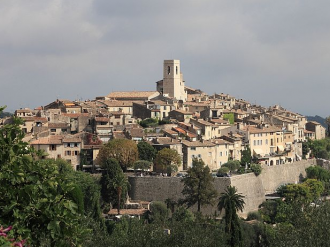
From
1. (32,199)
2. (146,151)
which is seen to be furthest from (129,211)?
(32,199)

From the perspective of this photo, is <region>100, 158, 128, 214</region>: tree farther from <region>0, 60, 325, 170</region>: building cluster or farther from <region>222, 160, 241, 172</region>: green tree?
<region>222, 160, 241, 172</region>: green tree

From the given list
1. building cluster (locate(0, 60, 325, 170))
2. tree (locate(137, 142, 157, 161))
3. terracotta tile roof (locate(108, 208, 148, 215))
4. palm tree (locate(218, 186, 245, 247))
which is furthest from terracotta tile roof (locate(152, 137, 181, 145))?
palm tree (locate(218, 186, 245, 247))

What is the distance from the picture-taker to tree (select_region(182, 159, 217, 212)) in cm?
4404

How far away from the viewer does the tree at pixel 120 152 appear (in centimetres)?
4716

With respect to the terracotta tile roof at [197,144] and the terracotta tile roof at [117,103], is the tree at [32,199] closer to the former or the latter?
the terracotta tile roof at [197,144]

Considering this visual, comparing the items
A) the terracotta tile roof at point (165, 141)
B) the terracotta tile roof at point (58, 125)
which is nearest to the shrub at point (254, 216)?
the terracotta tile roof at point (165, 141)

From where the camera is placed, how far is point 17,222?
30.3 feet

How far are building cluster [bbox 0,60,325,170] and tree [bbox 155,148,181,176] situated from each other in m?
1.52

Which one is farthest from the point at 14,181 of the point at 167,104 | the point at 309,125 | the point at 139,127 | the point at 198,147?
the point at 309,125

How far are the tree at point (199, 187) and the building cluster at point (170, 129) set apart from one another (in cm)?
530

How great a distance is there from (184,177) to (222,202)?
159 inches

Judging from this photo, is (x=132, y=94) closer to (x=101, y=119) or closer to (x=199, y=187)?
(x=101, y=119)

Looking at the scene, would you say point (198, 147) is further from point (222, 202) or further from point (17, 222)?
point (17, 222)

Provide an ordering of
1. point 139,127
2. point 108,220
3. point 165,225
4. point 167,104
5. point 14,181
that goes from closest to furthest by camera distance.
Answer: point 14,181
point 165,225
point 108,220
point 139,127
point 167,104
